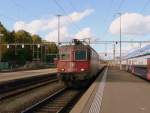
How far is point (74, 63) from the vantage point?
27734 mm

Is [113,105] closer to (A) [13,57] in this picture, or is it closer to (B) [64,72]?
(B) [64,72]

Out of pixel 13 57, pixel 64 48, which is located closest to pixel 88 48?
pixel 64 48

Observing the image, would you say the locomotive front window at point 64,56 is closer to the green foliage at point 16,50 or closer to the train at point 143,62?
the train at point 143,62

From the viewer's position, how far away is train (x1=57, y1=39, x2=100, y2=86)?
27.4 meters

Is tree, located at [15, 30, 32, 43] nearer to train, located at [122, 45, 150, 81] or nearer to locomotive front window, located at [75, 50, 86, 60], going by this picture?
train, located at [122, 45, 150, 81]

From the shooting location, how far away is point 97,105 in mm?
14562

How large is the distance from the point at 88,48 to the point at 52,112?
12704 mm

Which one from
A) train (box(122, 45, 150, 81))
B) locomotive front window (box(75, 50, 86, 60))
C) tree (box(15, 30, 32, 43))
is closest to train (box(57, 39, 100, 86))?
locomotive front window (box(75, 50, 86, 60))

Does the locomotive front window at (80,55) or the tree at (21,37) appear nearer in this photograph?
the locomotive front window at (80,55)

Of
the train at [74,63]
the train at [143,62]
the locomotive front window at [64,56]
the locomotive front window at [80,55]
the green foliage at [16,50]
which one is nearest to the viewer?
the train at [74,63]

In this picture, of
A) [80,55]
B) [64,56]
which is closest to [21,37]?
[64,56]

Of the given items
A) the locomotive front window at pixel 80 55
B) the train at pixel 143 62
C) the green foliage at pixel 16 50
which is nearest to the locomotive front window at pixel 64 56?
the locomotive front window at pixel 80 55

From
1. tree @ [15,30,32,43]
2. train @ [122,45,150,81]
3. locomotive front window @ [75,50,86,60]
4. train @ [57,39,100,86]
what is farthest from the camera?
tree @ [15,30,32,43]

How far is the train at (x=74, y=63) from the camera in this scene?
27359 mm
